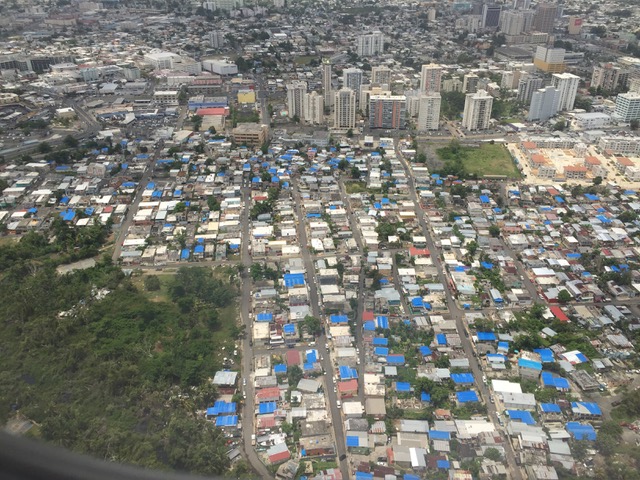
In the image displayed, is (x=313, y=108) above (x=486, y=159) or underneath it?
above

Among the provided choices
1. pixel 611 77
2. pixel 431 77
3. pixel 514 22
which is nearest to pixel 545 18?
pixel 514 22

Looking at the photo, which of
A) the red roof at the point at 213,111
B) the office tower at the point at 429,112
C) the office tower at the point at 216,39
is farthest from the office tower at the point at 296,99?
the office tower at the point at 216,39

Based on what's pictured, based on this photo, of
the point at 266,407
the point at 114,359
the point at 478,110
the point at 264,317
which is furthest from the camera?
the point at 478,110

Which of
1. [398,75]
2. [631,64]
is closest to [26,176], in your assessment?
[398,75]

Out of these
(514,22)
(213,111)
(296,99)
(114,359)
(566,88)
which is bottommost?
(114,359)

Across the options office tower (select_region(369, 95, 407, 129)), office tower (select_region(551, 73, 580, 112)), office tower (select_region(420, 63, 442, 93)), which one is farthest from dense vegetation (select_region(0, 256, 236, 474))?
office tower (select_region(551, 73, 580, 112))

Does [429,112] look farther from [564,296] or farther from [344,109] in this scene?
[564,296]
